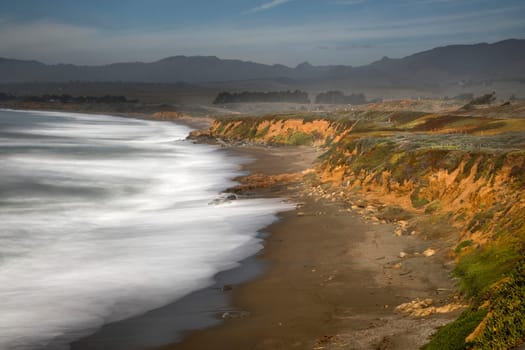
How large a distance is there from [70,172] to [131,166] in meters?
5.55

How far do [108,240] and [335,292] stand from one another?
35.9 ft

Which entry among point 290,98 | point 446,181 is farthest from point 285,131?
point 290,98

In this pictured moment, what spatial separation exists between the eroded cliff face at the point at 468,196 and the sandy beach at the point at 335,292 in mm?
930

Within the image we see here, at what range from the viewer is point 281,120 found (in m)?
66.8

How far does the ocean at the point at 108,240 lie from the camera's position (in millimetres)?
14648

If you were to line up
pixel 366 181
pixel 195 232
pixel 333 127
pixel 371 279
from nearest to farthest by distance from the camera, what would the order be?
pixel 371 279 < pixel 195 232 < pixel 366 181 < pixel 333 127

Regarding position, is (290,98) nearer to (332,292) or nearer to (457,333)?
(332,292)

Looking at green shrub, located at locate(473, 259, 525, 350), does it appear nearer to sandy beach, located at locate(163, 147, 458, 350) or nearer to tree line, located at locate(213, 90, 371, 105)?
sandy beach, located at locate(163, 147, 458, 350)

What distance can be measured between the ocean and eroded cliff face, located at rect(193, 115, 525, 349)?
5.11 metres

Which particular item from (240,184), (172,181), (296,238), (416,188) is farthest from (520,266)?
(172,181)

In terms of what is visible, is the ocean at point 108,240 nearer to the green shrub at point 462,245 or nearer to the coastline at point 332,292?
the coastline at point 332,292

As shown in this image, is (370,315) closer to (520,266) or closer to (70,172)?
(520,266)

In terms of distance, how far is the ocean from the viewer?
14648 mm

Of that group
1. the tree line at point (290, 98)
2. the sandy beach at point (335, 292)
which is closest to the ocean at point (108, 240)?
the sandy beach at point (335, 292)
